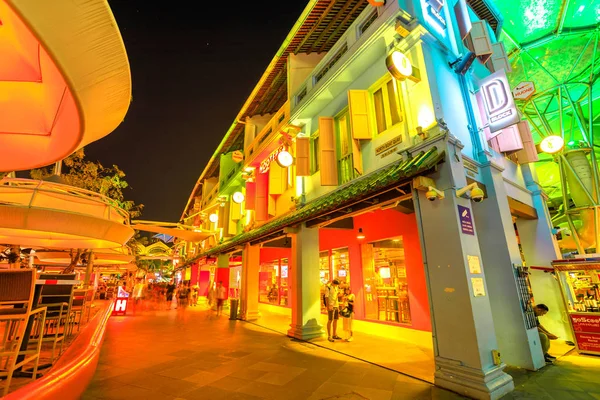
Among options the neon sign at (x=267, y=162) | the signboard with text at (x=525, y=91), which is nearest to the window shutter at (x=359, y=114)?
the neon sign at (x=267, y=162)

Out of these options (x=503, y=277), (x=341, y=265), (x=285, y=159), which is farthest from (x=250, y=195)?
(x=503, y=277)

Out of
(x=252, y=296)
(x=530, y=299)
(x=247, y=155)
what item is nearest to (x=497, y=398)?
(x=530, y=299)

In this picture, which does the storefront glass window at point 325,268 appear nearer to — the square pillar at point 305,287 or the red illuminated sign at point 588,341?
the square pillar at point 305,287

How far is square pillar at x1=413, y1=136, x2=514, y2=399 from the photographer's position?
4852 millimetres

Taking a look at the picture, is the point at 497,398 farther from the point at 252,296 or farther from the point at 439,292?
the point at 252,296

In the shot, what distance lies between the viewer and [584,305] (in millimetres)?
7285

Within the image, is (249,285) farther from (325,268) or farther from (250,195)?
(250,195)

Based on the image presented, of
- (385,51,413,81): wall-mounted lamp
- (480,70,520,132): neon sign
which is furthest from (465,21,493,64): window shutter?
(385,51,413,81): wall-mounted lamp

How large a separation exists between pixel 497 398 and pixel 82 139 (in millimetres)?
6793

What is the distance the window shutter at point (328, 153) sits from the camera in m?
8.91

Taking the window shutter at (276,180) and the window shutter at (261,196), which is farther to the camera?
the window shutter at (261,196)

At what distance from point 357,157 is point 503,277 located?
4.79 m

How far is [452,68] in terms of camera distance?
7.88 meters

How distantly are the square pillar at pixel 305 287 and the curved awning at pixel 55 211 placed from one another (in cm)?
541
